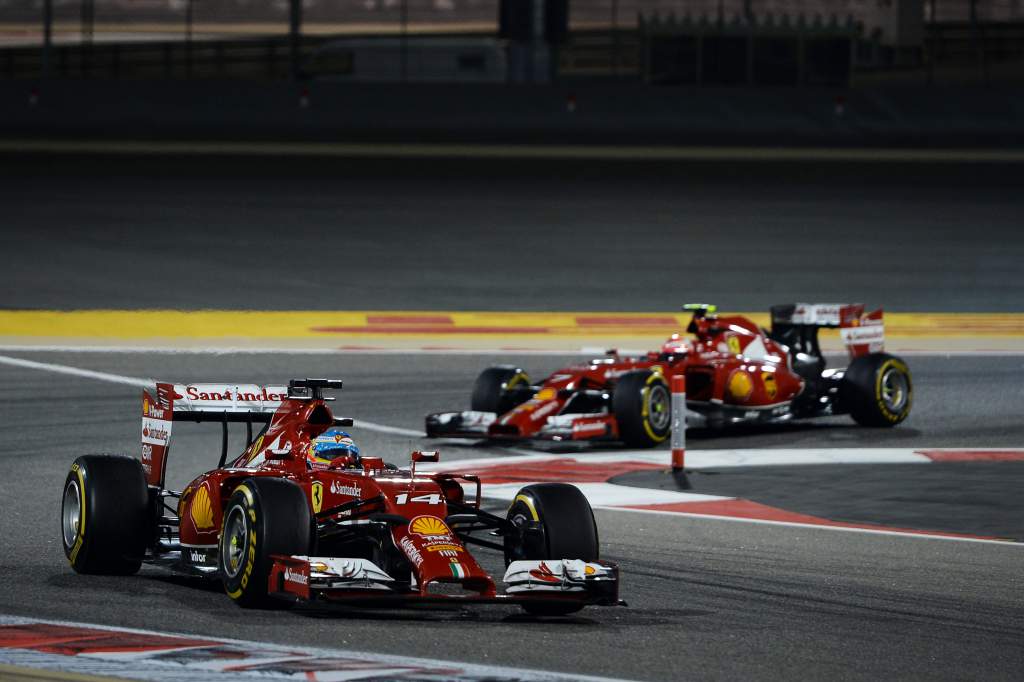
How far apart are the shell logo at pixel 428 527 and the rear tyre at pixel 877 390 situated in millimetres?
9758

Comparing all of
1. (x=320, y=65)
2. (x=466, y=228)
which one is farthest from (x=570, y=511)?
(x=320, y=65)

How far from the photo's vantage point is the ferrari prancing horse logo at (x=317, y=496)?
11.1 meters

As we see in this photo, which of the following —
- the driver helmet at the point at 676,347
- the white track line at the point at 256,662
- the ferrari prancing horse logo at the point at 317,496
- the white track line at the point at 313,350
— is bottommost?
the white track line at the point at 256,662

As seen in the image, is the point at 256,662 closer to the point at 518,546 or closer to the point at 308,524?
the point at 308,524

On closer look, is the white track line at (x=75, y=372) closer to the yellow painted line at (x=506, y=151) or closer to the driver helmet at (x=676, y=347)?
the driver helmet at (x=676, y=347)

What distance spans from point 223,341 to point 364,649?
49.6 ft

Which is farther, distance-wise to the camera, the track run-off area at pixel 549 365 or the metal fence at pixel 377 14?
the metal fence at pixel 377 14

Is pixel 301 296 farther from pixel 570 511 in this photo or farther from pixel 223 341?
pixel 570 511

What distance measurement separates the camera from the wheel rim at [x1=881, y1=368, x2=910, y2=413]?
64.3ft

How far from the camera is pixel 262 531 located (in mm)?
10242

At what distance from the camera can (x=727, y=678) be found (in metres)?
9.29

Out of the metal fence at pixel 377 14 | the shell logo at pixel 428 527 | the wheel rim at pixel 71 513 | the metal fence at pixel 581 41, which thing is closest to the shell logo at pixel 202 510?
the wheel rim at pixel 71 513

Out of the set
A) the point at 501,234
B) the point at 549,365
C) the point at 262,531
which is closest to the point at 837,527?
the point at 262,531

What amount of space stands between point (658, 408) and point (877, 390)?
271 cm
